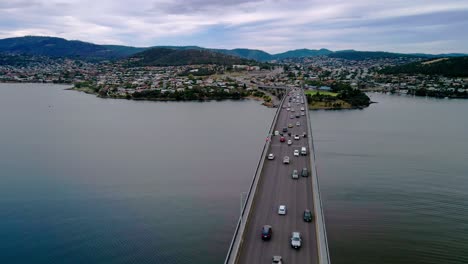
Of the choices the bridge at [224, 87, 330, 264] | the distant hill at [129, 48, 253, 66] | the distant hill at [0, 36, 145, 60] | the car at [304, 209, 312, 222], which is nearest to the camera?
the bridge at [224, 87, 330, 264]

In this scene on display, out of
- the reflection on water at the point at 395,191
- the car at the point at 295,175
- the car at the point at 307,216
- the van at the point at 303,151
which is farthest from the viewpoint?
the van at the point at 303,151

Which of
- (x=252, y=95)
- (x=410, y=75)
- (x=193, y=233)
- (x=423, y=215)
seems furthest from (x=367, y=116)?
(x=410, y=75)

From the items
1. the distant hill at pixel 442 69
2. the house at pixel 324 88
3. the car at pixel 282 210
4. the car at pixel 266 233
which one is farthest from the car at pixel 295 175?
the distant hill at pixel 442 69

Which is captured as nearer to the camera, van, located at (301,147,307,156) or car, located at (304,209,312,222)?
car, located at (304,209,312,222)

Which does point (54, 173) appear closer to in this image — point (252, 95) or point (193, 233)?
point (193, 233)

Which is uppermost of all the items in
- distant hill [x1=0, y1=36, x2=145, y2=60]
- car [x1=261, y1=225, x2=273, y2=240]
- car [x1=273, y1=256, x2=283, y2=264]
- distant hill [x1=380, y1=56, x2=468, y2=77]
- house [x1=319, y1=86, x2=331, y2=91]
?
distant hill [x1=0, y1=36, x2=145, y2=60]

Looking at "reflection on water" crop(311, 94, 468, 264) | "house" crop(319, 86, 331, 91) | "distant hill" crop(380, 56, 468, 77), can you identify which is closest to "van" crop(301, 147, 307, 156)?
"reflection on water" crop(311, 94, 468, 264)

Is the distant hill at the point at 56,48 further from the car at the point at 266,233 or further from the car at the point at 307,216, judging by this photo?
the car at the point at 266,233

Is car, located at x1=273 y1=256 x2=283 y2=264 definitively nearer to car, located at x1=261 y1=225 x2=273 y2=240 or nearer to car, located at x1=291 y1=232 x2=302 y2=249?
car, located at x1=291 y1=232 x2=302 y2=249
